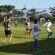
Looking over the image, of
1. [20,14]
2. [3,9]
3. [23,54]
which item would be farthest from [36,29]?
[3,9]

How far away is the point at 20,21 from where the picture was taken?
102m

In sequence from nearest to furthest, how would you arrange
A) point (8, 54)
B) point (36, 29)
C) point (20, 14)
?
point (8, 54) < point (36, 29) < point (20, 14)

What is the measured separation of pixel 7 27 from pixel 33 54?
687 centimetres

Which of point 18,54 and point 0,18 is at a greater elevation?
point 18,54

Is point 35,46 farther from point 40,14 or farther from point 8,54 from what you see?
point 40,14

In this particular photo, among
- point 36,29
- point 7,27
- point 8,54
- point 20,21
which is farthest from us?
point 20,21

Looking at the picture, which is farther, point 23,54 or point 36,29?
point 36,29

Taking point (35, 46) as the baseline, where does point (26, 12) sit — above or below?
below

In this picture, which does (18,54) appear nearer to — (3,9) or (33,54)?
(33,54)

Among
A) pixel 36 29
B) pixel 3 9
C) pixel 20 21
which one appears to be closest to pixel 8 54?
pixel 36 29

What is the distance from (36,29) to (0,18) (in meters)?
84.1

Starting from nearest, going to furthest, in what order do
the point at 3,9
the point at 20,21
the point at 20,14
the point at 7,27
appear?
the point at 7,27 < the point at 20,21 < the point at 20,14 < the point at 3,9

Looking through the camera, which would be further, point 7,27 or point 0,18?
point 0,18

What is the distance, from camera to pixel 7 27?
24.4m
